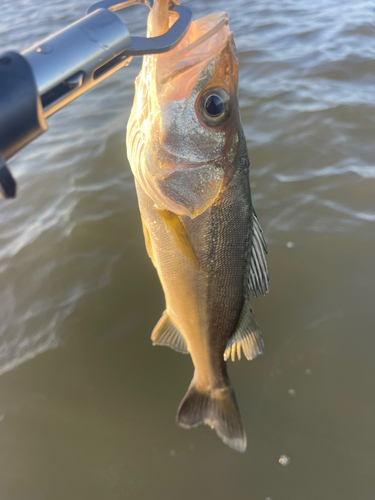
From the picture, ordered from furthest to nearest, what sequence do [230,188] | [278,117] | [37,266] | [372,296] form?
[278,117]
[37,266]
[372,296]
[230,188]

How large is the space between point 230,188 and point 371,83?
4110mm

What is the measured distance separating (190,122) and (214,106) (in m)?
0.11

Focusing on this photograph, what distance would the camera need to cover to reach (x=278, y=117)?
12.9 ft

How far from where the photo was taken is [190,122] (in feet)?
4.00

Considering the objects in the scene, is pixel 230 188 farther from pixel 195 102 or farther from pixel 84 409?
pixel 84 409

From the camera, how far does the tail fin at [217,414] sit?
1843 millimetres

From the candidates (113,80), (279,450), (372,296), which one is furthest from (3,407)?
(113,80)

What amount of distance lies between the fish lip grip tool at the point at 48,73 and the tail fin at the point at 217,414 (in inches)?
65.6

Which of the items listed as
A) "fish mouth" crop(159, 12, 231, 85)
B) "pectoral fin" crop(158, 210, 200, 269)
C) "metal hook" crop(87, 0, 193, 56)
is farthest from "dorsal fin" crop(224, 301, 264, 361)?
"metal hook" crop(87, 0, 193, 56)

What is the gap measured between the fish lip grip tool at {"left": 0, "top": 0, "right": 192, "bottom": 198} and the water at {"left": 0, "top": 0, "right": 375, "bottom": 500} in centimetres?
189

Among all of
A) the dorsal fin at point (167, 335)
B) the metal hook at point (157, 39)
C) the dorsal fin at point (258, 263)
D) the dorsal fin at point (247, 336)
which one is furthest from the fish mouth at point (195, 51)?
the dorsal fin at point (167, 335)

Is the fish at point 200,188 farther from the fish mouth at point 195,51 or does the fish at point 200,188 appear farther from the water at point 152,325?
the water at point 152,325

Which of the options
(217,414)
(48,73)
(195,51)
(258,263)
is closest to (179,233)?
(258,263)

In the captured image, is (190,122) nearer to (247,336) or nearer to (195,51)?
(195,51)
